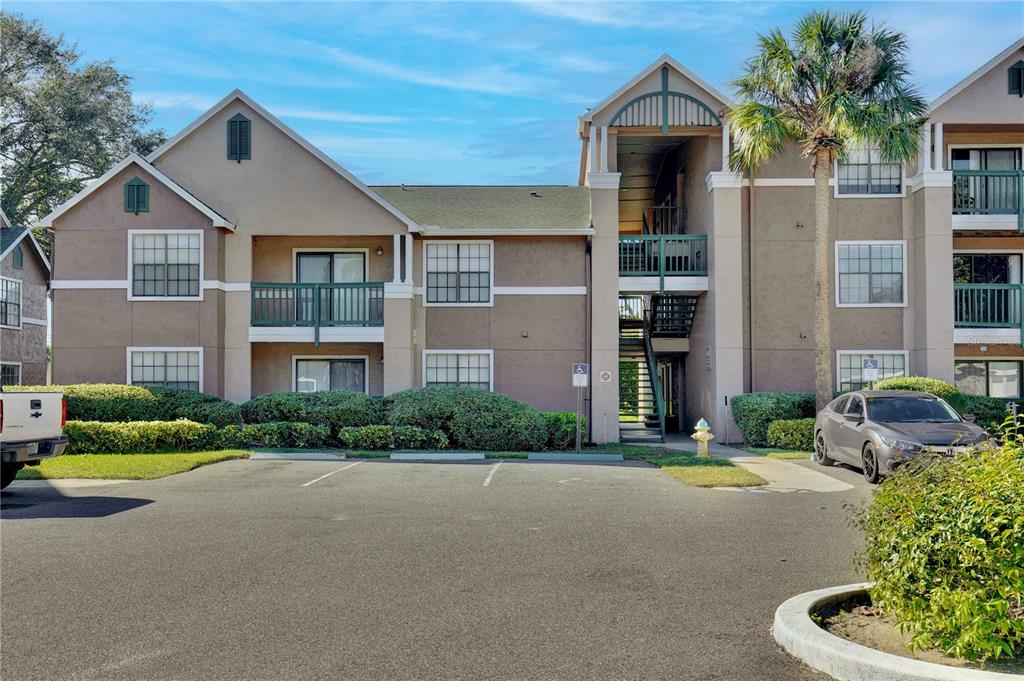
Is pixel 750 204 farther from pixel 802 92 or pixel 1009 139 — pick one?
pixel 1009 139

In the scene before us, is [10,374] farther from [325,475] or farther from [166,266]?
[325,475]

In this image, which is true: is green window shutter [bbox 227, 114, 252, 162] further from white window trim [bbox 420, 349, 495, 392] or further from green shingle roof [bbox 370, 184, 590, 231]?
white window trim [bbox 420, 349, 495, 392]

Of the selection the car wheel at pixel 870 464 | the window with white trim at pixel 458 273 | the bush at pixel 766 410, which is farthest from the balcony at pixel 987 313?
the window with white trim at pixel 458 273

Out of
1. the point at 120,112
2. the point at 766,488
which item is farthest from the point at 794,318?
the point at 120,112

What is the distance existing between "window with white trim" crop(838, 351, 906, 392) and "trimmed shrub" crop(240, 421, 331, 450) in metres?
14.2

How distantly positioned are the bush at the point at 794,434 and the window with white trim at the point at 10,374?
25246 mm

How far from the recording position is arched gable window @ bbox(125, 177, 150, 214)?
24344mm

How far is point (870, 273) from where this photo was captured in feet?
84.3

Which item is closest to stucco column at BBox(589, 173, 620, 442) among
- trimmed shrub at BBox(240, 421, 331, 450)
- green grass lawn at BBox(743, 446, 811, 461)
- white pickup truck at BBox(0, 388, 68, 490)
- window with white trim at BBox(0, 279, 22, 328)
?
green grass lawn at BBox(743, 446, 811, 461)

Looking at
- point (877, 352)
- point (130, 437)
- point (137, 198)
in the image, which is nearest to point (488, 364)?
point (130, 437)

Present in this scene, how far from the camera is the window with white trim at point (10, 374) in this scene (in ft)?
102

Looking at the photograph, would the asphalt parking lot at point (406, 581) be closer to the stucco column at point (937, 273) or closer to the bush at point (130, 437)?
the bush at point (130, 437)

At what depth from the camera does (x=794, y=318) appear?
25453 mm

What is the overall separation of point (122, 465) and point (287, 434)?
5.40m
